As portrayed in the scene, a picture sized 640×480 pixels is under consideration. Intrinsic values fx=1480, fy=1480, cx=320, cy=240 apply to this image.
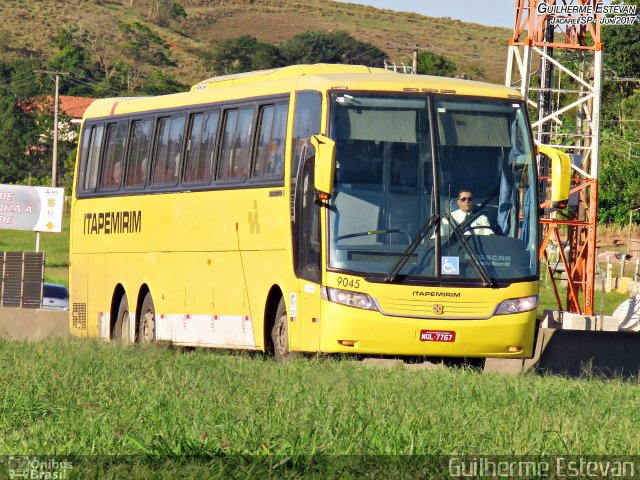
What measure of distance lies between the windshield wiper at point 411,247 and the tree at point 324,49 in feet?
423

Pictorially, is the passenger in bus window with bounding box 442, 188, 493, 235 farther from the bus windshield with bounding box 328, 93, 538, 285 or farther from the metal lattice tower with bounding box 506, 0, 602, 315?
the metal lattice tower with bounding box 506, 0, 602, 315

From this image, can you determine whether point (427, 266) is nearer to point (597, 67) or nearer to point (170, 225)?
point (170, 225)

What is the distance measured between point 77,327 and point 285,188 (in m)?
8.85

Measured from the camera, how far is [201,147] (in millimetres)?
20828

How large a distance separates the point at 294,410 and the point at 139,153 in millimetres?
12655

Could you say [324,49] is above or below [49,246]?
above

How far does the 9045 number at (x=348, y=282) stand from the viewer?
16.5m

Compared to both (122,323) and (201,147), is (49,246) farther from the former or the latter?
(201,147)

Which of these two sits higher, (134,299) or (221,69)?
(221,69)

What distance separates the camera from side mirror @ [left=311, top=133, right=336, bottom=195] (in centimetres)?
1612

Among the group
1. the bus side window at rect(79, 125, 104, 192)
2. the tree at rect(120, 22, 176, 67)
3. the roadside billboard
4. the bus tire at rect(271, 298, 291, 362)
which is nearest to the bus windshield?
the bus tire at rect(271, 298, 291, 362)

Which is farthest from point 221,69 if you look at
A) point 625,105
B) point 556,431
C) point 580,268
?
point 556,431

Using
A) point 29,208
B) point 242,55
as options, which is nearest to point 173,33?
point 242,55

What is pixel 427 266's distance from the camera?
1656 cm
